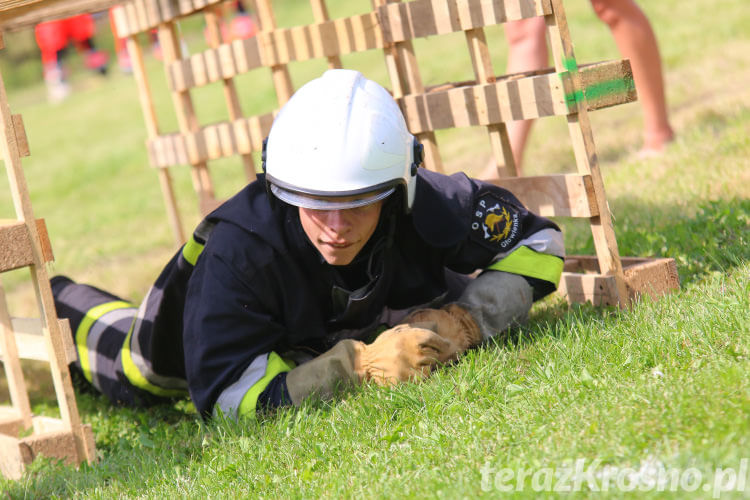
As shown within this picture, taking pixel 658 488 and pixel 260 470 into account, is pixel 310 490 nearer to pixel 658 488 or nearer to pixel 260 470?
pixel 260 470

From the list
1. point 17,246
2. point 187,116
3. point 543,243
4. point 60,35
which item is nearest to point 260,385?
point 17,246

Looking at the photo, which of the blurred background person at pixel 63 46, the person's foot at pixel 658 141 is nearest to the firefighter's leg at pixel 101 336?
the person's foot at pixel 658 141

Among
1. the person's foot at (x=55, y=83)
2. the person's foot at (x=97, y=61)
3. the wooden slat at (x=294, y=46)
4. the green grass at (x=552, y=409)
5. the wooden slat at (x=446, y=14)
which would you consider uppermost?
the person's foot at (x=97, y=61)

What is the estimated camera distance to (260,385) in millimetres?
3729

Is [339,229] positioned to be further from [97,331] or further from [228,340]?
[97,331]

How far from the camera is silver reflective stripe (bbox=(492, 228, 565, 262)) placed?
163 inches

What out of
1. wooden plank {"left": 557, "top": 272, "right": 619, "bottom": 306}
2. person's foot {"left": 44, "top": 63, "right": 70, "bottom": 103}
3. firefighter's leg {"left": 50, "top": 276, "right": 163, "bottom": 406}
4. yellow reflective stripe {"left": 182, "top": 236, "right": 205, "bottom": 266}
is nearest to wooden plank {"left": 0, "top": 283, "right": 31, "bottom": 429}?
firefighter's leg {"left": 50, "top": 276, "right": 163, "bottom": 406}

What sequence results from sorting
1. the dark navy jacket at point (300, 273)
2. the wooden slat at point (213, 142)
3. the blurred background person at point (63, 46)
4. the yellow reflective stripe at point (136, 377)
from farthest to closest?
the blurred background person at point (63, 46) → the wooden slat at point (213, 142) → the yellow reflective stripe at point (136, 377) → the dark navy jacket at point (300, 273)

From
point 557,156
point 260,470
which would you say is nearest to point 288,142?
point 260,470

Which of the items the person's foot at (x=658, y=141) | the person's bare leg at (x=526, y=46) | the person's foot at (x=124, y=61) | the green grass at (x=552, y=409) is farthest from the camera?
the person's foot at (x=124, y=61)

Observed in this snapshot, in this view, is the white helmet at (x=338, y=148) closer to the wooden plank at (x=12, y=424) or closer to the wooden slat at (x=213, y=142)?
the wooden slat at (x=213, y=142)

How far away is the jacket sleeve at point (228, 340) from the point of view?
12.1ft

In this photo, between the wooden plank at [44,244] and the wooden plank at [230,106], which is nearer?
the wooden plank at [44,244]

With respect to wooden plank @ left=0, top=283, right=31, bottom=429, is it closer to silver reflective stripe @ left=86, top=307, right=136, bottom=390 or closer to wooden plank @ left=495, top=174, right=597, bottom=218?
silver reflective stripe @ left=86, top=307, right=136, bottom=390
